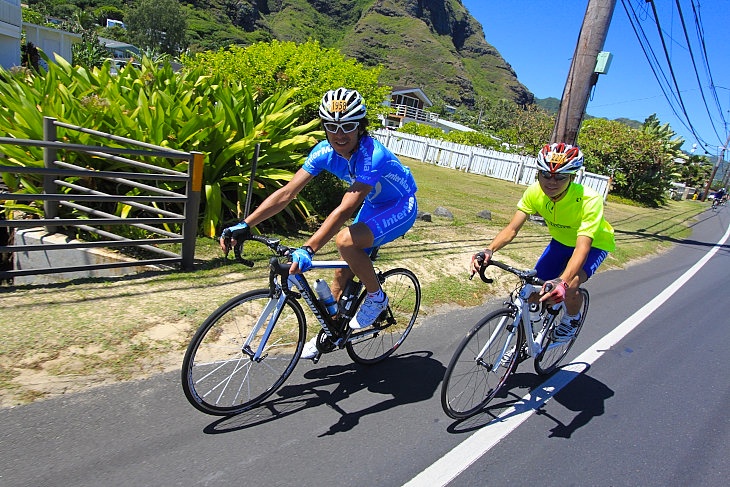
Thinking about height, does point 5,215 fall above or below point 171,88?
below

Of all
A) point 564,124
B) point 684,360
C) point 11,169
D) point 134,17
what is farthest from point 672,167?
point 134,17

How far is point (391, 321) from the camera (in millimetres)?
4387

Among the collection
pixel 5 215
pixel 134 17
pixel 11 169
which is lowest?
pixel 5 215

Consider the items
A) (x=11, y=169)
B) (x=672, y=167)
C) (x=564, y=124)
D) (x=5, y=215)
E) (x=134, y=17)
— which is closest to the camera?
(x=11, y=169)

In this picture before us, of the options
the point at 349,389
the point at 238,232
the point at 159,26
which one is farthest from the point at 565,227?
the point at 159,26

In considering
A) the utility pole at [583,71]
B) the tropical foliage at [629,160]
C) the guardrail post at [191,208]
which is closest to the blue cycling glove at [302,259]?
the guardrail post at [191,208]

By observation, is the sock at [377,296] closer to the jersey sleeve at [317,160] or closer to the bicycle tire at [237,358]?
the bicycle tire at [237,358]

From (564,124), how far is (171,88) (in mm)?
8420

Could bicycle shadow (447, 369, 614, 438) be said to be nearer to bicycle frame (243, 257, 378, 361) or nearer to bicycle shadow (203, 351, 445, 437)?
bicycle shadow (203, 351, 445, 437)

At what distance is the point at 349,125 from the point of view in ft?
11.1

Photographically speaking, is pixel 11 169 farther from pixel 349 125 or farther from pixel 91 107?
pixel 349 125

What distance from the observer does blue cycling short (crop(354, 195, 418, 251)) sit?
12.3 feet

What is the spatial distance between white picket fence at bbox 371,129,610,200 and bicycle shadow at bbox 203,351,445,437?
71.2 feet

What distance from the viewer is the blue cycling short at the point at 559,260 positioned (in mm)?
4391
